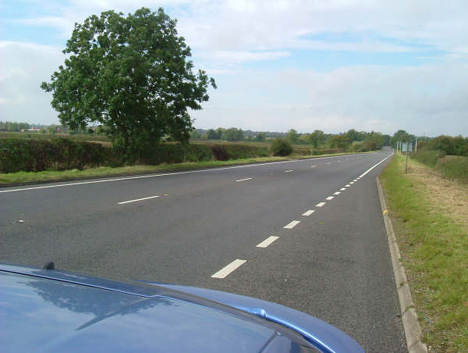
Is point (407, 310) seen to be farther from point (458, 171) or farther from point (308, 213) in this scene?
point (458, 171)

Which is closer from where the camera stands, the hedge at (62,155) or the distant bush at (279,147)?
the hedge at (62,155)

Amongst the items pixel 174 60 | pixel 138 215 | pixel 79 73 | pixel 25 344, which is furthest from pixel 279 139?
pixel 25 344

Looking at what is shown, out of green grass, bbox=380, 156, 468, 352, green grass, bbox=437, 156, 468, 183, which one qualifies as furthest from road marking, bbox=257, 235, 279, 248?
green grass, bbox=437, 156, 468, 183

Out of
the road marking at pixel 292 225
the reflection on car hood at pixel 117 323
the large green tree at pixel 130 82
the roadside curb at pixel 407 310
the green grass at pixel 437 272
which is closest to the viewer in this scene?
the reflection on car hood at pixel 117 323

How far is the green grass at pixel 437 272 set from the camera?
12.7 feet

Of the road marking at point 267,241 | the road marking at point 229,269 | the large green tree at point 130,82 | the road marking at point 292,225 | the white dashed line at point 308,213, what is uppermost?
the large green tree at point 130,82

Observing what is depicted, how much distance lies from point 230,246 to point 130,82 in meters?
17.2

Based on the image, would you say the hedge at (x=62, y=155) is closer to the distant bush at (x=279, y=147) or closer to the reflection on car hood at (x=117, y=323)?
the reflection on car hood at (x=117, y=323)

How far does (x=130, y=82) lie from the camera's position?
22.1m

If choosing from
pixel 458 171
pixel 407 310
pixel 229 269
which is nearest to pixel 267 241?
pixel 229 269

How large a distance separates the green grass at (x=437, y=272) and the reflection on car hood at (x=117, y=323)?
2.53 m

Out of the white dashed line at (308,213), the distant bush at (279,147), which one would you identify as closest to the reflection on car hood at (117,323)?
the white dashed line at (308,213)

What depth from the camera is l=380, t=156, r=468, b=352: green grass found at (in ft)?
12.7

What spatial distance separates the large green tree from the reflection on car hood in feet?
67.3
